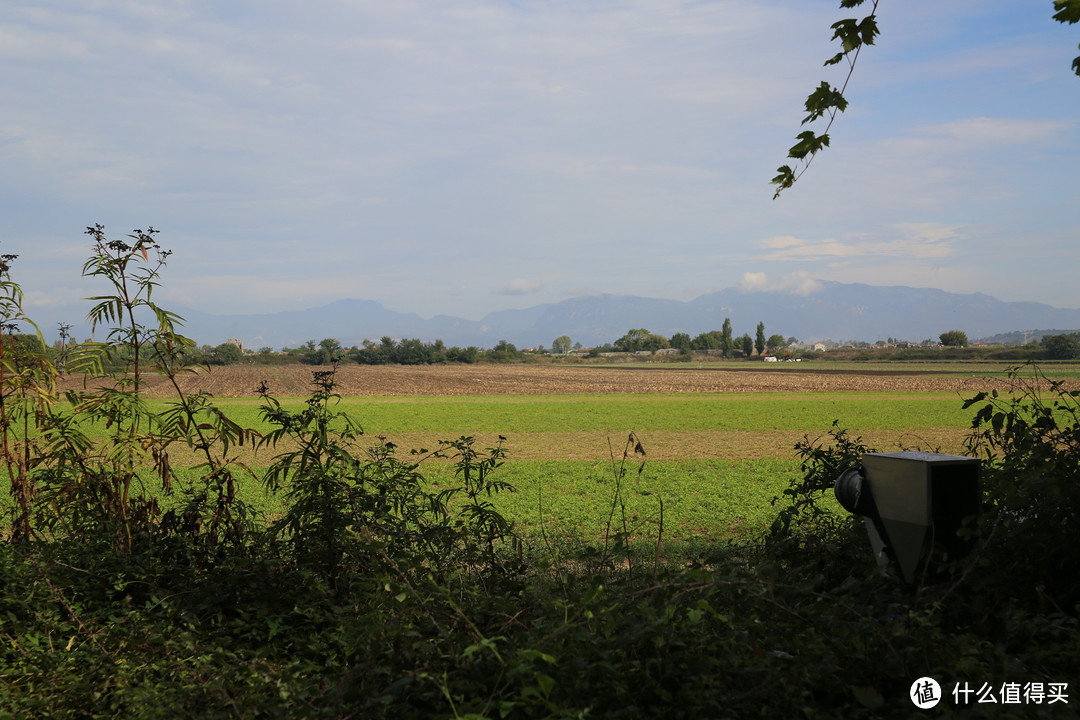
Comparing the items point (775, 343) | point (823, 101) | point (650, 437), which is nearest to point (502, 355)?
point (775, 343)

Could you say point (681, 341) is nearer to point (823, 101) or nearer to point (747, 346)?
point (747, 346)

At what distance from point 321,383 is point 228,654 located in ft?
5.96

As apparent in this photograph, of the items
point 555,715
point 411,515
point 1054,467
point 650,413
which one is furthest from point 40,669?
point 650,413

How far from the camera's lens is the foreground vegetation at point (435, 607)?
8.30 ft

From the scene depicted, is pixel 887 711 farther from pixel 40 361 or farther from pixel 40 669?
pixel 40 361

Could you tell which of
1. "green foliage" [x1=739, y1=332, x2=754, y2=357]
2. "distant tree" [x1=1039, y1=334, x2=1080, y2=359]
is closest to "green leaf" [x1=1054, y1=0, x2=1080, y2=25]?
"distant tree" [x1=1039, y1=334, x2=1080, y2=359]

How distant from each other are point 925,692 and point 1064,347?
129 metres

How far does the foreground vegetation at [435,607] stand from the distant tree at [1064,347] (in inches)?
4894

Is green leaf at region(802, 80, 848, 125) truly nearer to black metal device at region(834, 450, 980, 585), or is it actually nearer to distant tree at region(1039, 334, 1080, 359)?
black metal device at region(834, 450, 980, 585)

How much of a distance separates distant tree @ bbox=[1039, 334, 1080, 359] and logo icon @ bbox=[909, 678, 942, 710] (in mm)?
125750

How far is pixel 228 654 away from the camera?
367 centimetres

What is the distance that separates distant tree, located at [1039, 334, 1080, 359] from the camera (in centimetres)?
10325

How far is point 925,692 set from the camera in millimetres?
2455

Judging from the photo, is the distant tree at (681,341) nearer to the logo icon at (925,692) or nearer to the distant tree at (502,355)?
the distant tree at (502,355)
